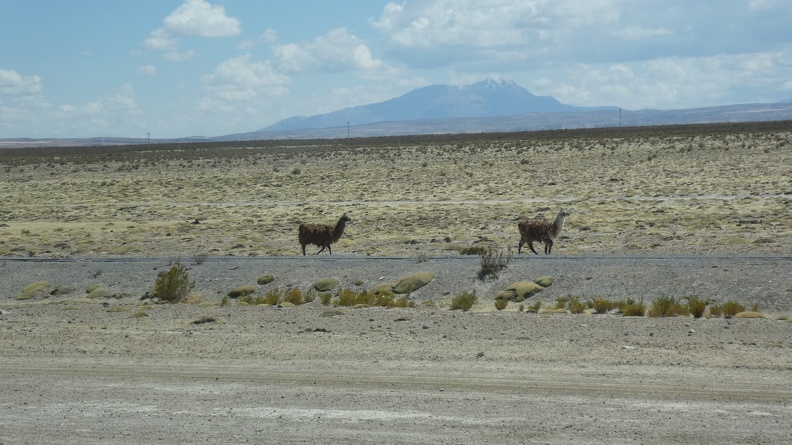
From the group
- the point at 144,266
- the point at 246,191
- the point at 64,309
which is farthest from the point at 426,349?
the point at 246,191

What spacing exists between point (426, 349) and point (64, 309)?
26.1 ft

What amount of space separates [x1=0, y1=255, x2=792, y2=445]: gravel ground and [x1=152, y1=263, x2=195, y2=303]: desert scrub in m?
1.47

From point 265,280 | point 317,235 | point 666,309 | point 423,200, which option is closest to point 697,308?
point 666,309

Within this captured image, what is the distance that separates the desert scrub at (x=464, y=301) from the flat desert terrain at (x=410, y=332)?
0.55 ft

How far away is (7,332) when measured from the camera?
44.9 ft

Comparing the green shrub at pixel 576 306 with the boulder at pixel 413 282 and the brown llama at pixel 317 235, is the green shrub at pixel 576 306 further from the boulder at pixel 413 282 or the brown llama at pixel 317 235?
the brown llama at pixel 317 235

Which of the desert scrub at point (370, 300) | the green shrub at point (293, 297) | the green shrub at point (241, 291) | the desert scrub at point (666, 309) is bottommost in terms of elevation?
the green shrub at point (241, 291)

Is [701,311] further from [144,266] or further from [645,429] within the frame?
[144,266]

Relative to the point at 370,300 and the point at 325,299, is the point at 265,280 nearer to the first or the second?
the point at 325,299

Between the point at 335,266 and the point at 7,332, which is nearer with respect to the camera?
the point at 7,332

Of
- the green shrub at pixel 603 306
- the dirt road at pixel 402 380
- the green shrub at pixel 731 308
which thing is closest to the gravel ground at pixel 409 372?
the dirt road at pixel 402 380

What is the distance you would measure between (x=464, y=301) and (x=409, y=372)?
19.5 feet

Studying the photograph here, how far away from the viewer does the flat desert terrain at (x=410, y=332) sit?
838cm

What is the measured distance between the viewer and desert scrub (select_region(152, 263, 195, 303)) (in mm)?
18188
